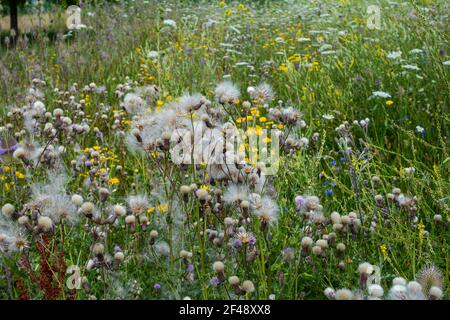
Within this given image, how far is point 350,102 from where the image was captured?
158 inches

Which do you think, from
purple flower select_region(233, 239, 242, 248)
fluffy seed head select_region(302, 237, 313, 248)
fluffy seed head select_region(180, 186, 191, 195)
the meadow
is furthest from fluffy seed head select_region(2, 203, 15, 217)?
fluffy seed head select_region(302, 237, 313, 248)

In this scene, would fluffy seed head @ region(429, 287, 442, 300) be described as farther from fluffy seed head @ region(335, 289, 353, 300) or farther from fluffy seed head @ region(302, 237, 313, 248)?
fluffy seed head @ region(302, 237, 313, 248)

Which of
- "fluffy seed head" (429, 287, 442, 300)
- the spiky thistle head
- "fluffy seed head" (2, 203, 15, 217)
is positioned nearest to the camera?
"fluffy seed head" (429, 287, 442, 300)

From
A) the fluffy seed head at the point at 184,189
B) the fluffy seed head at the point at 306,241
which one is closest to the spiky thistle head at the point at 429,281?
the fluffy seed head at the point at 306,241

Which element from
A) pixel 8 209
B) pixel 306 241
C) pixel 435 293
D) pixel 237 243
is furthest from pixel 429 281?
pixel 8 209

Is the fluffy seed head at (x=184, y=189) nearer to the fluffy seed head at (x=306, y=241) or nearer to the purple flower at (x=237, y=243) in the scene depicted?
the purple flower at (x=237, y=243)

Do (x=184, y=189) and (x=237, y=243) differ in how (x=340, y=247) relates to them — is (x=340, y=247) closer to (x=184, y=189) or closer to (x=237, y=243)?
(x=237, y=243)

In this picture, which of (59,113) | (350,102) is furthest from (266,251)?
(350,102)

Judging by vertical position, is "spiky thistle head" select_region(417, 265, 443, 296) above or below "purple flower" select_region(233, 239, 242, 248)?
above

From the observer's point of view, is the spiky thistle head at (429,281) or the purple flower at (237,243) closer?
the spiky thistle head at (429,281)

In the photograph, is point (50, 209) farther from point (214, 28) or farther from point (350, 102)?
point (214, 28)

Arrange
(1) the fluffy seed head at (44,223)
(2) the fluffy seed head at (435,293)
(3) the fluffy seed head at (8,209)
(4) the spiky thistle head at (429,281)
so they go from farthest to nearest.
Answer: (3) the fluffy seed head at (8,209), (1) the fluffy seed head at (44,223), (4) the spiky thistle head at (429,281), (2) the fluffy seed head at (435,293)

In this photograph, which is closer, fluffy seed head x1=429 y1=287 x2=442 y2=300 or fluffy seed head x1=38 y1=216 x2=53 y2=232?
fluffy seed head x1=429 y1=287 x2=442 y2=300
